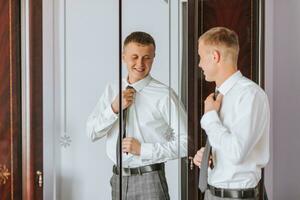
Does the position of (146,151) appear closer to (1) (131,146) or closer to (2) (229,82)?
(1) (131,146)

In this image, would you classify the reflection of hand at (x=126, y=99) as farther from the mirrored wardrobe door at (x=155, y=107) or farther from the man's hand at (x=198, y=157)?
the man's hand at (x=198, y=157)

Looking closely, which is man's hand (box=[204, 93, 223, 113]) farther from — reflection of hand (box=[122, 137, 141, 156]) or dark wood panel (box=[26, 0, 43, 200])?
dark wood panel (box=[26, 0, 43, 200])

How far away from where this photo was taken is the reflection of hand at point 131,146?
3.57 ft

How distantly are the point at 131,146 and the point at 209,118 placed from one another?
0.20 m

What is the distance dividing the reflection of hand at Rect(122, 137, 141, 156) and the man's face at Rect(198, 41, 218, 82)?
8.5 inches

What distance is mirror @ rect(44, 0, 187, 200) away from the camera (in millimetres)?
1092

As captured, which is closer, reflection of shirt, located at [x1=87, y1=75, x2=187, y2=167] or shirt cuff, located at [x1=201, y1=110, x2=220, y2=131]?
shirt cuff, located at [x1=201, y1=110, x2=220, y2=131]

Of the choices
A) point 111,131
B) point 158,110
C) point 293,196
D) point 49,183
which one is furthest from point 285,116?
point 49,183

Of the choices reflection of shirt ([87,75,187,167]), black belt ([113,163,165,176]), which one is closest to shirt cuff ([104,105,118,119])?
reflection of shirt ([87,75,187,167])

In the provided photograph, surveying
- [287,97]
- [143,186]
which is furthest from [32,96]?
[287,97]

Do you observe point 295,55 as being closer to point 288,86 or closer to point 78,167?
point 288,86

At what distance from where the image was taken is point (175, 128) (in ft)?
3.60

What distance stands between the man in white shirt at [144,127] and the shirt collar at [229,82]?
121 mm

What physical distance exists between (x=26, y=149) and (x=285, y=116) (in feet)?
1.96
